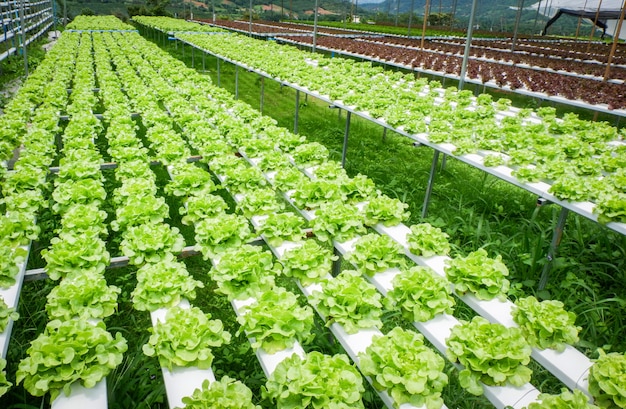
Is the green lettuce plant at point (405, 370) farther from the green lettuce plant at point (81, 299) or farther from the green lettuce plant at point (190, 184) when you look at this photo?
the green lettuce plant at point (190, 184)

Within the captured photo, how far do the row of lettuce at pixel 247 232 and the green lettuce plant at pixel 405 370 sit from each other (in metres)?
0.02

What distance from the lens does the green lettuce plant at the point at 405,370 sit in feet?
8.32

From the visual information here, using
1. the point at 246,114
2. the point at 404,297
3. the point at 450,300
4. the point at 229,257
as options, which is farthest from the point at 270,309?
the point at 246,114

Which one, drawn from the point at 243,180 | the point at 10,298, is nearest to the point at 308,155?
the point at 243,180

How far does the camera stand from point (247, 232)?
4.27 metres

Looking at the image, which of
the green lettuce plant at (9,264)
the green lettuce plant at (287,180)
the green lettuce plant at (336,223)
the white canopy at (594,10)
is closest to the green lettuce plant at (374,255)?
the green lettuce plant at (336,223)

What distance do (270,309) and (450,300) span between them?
1.39 meters

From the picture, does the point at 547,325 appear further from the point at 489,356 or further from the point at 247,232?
the point at 247,232

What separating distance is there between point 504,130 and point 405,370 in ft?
16.7

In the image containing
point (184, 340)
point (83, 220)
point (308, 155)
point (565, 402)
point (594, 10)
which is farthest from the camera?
point (594, 10)

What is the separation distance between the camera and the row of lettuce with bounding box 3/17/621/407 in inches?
112

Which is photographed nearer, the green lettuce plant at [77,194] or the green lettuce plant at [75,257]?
the green lettuce plant at [75,257]

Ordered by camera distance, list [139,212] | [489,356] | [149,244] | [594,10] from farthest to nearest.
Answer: [594,10] → [139,212] → [149,244] → [489,356]

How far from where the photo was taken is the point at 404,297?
10.9 feet
